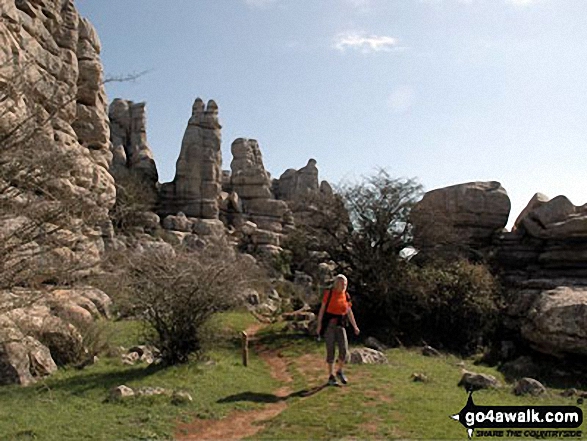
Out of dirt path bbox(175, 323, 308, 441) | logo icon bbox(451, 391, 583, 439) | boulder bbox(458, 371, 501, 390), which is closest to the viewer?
dirt path bbox(175, 323, 308, 441)

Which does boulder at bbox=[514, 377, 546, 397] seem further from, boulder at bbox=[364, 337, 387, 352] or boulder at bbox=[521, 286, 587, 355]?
boulder at bbox=[364, 337, 387, 352]

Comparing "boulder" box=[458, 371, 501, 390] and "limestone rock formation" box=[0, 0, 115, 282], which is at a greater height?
"limestone rock formation" box=[0, 0, 115, 282]

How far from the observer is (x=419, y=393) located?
984 cm

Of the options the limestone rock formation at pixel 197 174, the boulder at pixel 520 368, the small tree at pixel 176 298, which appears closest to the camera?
the small tree at pixel 176 298

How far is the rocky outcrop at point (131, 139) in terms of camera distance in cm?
4719

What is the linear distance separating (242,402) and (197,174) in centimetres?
3855

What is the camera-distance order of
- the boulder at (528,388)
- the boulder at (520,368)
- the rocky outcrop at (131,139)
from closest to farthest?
the boulder at (528,388)
the boulder at (520,368)
the rocky outcrop at (131,139)

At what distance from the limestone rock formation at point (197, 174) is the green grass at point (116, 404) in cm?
3351

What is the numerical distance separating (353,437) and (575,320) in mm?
11233

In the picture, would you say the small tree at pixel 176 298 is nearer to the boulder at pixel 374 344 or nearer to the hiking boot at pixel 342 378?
the hiking boot at pixel 342 378

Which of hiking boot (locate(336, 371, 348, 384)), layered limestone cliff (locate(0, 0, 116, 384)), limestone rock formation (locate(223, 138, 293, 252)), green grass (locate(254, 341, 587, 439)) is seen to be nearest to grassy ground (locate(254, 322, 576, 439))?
green grass (locate(254, 341, 587, 439))

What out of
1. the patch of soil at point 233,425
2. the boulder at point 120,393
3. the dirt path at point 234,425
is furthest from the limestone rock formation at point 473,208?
the boulder at point 120,393

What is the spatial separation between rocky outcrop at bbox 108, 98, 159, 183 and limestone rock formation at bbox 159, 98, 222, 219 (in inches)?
103

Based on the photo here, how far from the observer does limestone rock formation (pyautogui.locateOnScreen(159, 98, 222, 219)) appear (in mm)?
45375
